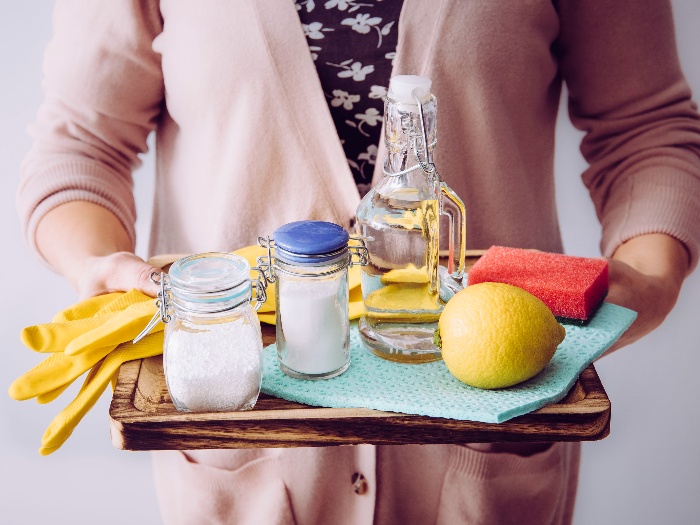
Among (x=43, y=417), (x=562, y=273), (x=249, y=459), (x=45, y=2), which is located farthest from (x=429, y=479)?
(x=45, y=2)

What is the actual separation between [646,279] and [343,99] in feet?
1.05

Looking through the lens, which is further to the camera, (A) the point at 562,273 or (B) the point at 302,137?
(B) the point at 302,137

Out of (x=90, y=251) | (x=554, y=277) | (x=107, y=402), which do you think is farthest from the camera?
(x=107, y=402)

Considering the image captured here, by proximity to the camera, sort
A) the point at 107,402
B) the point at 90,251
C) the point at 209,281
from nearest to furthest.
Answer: the point at 209,281, the point at 90,251, the point at 107,402

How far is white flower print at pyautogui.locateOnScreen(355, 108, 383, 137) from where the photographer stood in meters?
0.73

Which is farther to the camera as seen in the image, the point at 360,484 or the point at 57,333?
the point at 360,484

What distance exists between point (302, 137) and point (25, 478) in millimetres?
885

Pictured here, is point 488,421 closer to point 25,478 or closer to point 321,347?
point 321,347

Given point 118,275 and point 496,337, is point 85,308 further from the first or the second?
point 496,337

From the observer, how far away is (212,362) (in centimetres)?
46

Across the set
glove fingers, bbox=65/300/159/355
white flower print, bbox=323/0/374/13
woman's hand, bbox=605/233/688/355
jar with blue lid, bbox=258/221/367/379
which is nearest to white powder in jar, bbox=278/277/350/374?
jar with blue lid, bbox=258/221/367/379

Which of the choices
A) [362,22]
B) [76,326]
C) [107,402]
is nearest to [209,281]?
[76,326]

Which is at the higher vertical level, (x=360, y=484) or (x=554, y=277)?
(x=554, y=277)

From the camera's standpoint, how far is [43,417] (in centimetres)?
124
